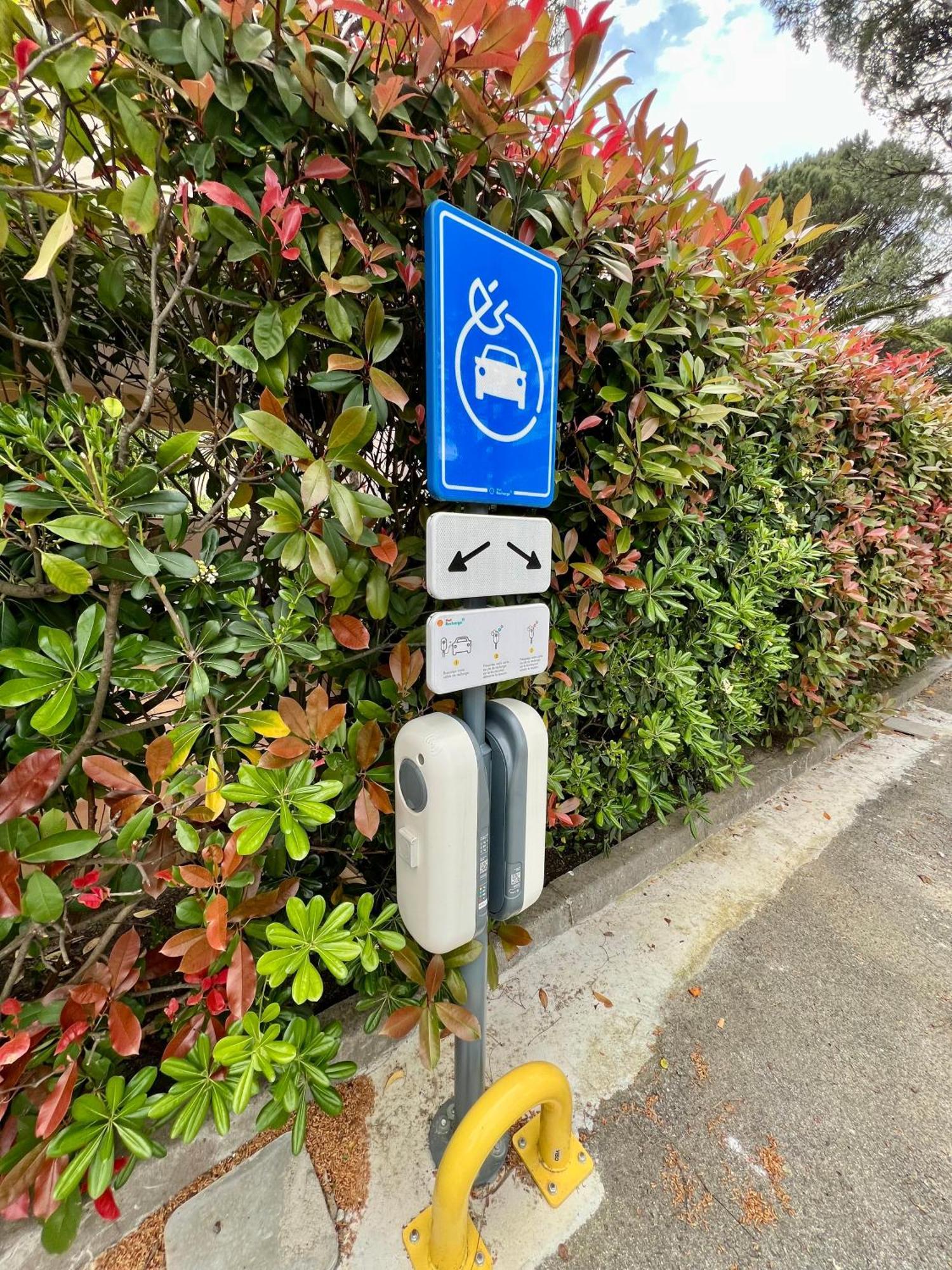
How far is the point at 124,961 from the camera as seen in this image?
44.0 inches

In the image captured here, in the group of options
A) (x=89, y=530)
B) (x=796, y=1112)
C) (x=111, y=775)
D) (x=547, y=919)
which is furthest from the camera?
(x=547, y=919)

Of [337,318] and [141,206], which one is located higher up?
[141,206]

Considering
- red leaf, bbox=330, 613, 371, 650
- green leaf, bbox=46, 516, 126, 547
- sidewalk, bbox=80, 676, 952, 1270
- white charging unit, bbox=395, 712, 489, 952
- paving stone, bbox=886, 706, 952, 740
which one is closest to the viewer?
green leaf, bbox=46, 516, 126, 547

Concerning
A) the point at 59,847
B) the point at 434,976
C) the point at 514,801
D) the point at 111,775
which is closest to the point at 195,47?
the point at 111,775

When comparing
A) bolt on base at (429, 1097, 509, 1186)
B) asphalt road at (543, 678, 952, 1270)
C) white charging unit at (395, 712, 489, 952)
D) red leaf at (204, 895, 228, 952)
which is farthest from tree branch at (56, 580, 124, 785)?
asphalt road at (543, 678, 952, 1270)

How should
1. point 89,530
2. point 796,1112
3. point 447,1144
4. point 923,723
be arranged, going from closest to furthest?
point 89,530, point 447,1144, point 796,1112, point 923,723

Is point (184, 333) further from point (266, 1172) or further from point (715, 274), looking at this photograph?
point (266, 1172)

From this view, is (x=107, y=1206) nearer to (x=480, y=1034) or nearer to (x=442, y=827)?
(x=480, y=1034)

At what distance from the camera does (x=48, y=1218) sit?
1.04m

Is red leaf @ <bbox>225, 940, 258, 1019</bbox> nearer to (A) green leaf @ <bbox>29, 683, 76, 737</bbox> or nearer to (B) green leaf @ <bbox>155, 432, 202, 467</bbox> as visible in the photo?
(A) green leaf @ <bbox>29, 683, 76, 737</bbox>

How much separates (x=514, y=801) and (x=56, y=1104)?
1045 millimetres

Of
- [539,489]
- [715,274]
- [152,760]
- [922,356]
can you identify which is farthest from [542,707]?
[922,356]

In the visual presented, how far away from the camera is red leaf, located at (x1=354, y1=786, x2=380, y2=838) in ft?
3.87

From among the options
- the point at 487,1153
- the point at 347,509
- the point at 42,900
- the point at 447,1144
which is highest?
the point at 347,509
